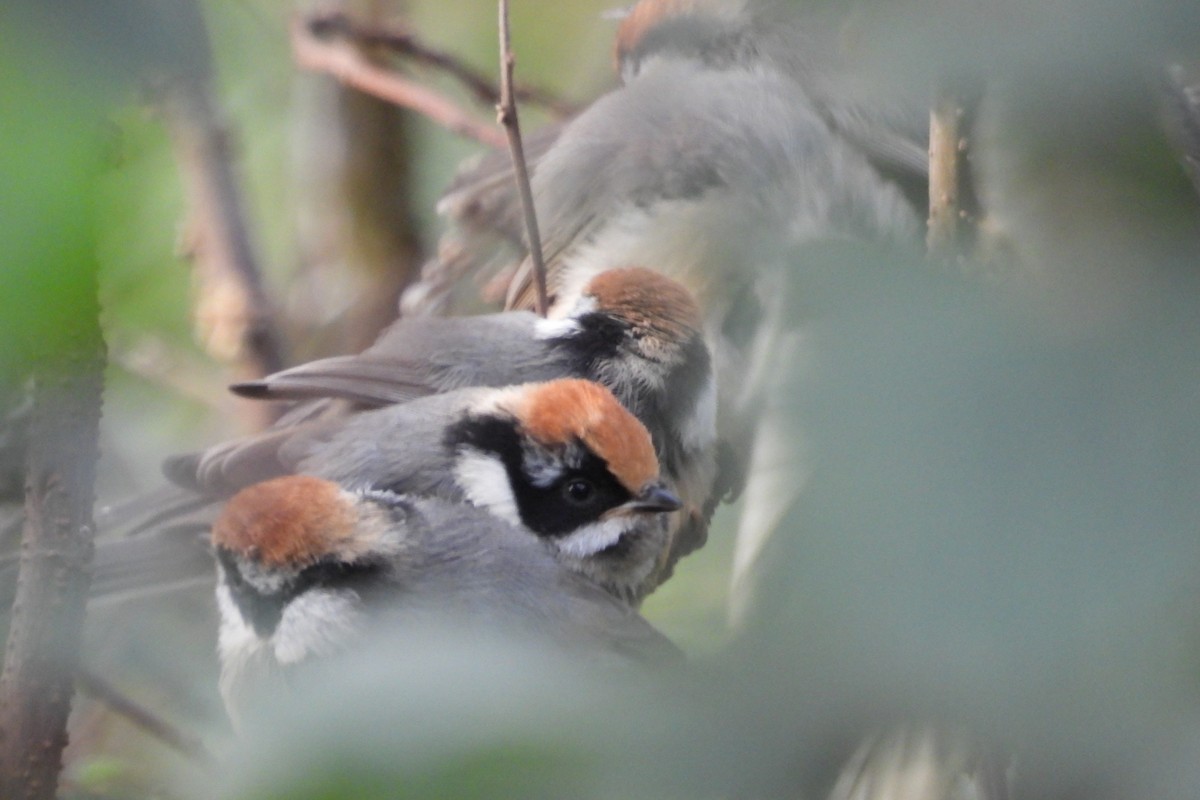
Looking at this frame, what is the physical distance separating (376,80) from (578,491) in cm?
168

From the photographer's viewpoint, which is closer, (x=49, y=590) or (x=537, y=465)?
(x=49, y=590)

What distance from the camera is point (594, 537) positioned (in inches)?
85.4

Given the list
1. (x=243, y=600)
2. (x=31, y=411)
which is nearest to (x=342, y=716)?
(x=31, y=411)

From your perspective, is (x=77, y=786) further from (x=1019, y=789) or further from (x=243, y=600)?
(x=1019, y=789)

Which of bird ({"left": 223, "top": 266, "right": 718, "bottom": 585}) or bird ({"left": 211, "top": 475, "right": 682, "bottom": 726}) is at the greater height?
bird ({"left": 223, "top": 266, "right": 718, "bottom": 585})

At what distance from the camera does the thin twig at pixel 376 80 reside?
3252 mm

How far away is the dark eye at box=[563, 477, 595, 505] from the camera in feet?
6.95

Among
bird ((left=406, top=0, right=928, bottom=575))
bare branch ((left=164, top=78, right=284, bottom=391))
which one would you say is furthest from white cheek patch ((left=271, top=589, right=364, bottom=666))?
bare branch ((left=164, top=78, right=284, bottom=391))

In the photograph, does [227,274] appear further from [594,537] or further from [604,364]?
[594,537]

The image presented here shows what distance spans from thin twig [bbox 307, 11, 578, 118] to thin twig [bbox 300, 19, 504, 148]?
0.05 metres

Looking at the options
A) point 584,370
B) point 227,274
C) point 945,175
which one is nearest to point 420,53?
point 227,274

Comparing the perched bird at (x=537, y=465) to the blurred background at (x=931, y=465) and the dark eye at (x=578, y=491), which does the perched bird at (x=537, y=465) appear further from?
the blurred background at (x=931, y=465)

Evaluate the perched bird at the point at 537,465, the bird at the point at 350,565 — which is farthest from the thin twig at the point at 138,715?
the perched bird at the point at 537,465

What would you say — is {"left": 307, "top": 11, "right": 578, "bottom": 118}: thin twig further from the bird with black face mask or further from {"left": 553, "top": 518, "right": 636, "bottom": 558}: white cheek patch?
{"left": 553, "top": 518, "right": 636, "bottom": 558}: white cheek patch
